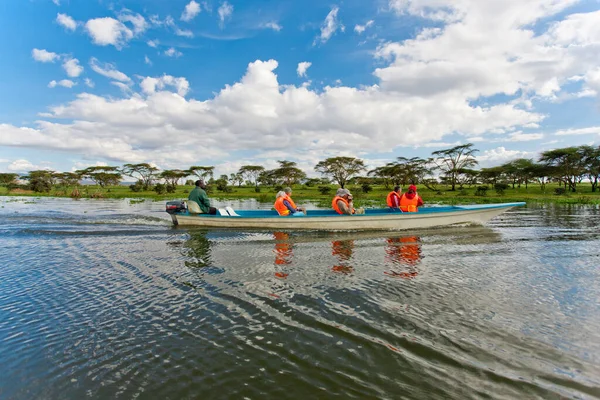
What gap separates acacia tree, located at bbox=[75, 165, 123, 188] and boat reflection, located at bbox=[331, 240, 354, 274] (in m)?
72.6

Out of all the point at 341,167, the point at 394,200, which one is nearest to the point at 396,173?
the point at 341,167

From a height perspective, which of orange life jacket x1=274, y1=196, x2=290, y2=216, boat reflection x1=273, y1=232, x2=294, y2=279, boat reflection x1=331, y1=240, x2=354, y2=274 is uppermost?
orange life jacket x1=274, y1=196, x2=290, y2=216

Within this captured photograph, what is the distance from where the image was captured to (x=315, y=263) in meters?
8.48

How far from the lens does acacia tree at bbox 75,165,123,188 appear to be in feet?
232

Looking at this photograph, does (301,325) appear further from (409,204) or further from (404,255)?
(409,204)

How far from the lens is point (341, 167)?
6544 cm

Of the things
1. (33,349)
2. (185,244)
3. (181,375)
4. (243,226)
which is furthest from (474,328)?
(243,226)

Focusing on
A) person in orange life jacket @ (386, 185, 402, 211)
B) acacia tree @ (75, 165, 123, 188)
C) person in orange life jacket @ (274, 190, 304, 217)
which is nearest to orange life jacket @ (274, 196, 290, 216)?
person in orange life jacket @ (274, 190, 304, 217)

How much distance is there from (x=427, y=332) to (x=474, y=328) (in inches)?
27.3

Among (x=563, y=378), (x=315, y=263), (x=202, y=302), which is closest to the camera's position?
(x=563, y=378)

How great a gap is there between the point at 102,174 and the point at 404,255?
75.9 m

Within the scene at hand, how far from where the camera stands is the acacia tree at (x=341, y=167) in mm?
63812

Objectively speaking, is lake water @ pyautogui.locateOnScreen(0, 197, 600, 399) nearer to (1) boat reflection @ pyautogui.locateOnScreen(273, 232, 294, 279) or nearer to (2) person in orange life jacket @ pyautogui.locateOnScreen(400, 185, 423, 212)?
(1) boat reflection @ pyautogui.locateOnScreen(273, 232, 294, 279)

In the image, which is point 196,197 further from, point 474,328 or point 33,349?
point 474,328
